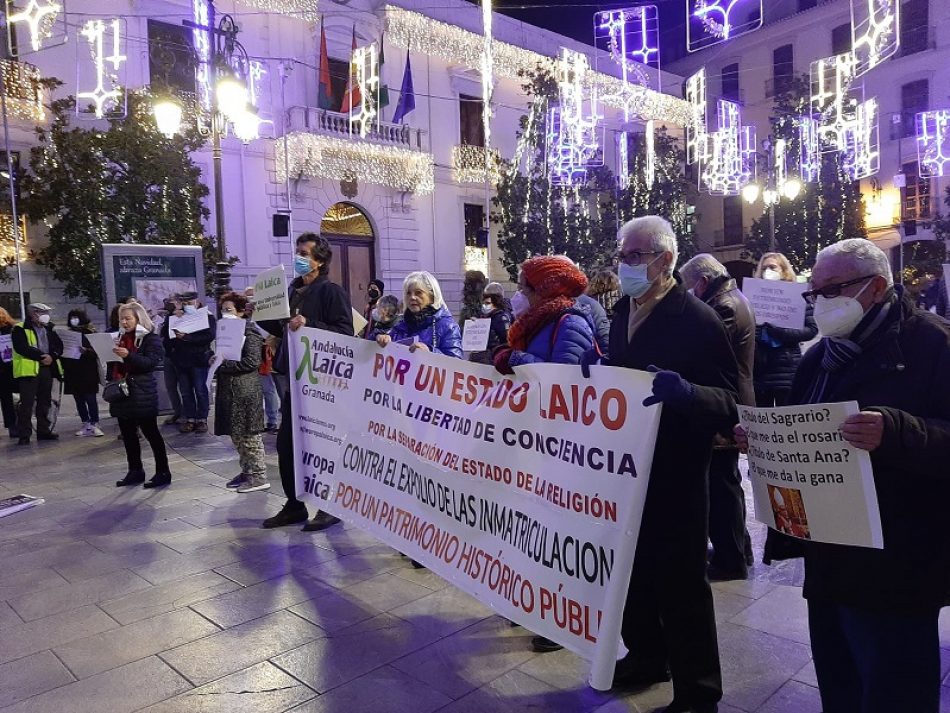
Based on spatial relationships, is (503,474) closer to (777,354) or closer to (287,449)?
(287,449)

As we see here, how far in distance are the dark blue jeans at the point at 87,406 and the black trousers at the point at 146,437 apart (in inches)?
144

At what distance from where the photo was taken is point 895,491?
1.97 meters

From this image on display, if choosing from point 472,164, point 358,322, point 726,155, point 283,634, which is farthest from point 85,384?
point 726,155

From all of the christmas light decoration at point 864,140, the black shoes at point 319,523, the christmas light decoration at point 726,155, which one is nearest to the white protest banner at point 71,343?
the black shoes at point 319,523

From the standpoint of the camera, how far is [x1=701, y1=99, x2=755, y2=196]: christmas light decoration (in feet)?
69.6

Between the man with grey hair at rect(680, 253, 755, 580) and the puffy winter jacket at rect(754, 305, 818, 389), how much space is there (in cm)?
75

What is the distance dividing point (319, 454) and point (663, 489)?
A: 2.48 metres

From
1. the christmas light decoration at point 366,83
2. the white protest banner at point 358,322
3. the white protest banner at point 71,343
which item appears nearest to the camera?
the white protest banner at point 358,322

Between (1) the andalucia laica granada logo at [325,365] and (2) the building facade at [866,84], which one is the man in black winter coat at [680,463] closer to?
(1) the andalucia laica granada logo at [325,365]

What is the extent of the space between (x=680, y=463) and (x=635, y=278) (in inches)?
28.4

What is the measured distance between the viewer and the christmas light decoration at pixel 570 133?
21.0 metres

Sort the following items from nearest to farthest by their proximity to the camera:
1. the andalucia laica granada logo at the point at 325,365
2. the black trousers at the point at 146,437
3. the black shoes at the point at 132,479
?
the andalucia laica granada logo at the point at 325,365 → the black trousers at the point at 146,437 → the black shoes at the point at 132,479

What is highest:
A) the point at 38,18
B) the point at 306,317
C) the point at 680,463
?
the point at 38,18

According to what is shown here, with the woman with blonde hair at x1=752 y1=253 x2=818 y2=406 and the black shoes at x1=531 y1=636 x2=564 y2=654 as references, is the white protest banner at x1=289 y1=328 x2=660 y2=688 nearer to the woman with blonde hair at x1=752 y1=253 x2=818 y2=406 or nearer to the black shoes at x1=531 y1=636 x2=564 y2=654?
the black shoes at x1=531 y1=636 x2=564 y2=654
